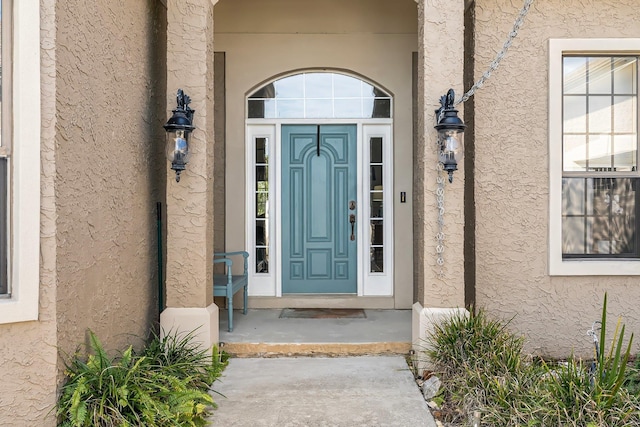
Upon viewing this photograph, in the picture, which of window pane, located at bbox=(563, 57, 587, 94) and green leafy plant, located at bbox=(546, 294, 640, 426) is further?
window pane, located at bbox=(563, 57, 587, 94)

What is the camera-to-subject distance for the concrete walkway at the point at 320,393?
3244 mm

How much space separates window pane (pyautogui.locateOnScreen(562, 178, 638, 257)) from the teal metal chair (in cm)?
335

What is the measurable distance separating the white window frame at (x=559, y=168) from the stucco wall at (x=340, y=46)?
1.84 meters

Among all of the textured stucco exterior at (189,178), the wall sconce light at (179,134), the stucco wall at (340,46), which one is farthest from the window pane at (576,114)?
the wall sconce light at (179,134)

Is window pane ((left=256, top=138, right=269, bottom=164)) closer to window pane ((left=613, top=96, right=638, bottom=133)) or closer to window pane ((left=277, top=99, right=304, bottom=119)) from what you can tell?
window pane ((left=277, top=99, right=304, bottom=119))

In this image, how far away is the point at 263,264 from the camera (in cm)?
607

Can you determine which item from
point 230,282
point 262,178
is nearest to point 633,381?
point 230,282

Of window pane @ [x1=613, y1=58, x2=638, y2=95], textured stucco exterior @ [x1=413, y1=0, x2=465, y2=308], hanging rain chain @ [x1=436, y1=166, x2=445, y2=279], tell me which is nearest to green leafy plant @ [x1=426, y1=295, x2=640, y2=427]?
textured stucco exterior @ [x1=413, y1=0, x2=465, y2=308]

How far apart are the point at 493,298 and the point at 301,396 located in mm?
2073

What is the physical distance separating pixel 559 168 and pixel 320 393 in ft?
9.77

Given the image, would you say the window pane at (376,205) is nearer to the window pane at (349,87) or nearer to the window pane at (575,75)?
the window pane at (349,87)

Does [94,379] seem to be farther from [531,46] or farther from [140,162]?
[531,46]

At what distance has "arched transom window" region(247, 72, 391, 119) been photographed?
6.08 metres

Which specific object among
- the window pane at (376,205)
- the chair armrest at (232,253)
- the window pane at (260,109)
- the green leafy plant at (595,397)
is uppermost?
the window pane at (260,109)
